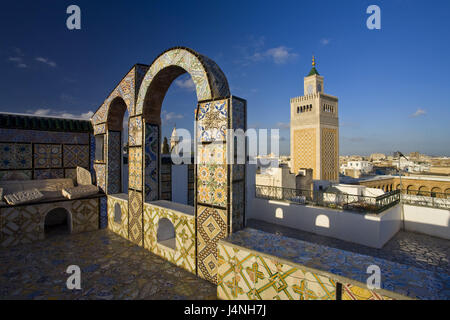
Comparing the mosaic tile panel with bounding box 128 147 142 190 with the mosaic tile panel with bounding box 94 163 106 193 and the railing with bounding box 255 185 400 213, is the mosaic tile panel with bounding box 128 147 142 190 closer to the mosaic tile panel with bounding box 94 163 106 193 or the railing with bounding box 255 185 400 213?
the mosaic tile panel with bounding box 94 163 106 193

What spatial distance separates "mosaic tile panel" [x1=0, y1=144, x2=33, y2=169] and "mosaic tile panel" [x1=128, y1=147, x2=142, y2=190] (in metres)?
3.94

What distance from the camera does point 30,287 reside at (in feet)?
14.0

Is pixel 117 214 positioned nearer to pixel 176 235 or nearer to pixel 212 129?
pixel 176 235

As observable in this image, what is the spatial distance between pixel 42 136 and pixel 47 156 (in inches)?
27.0

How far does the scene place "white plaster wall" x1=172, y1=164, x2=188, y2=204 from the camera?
10374 millimetres

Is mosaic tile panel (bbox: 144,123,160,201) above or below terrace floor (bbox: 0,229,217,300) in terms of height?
above

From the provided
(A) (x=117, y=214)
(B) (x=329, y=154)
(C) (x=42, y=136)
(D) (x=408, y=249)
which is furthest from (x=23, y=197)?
(B) (x=329, y=154)

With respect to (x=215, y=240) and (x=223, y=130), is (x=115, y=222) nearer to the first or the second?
(x=215, y=240)

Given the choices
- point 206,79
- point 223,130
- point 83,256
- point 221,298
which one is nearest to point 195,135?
point 223,130

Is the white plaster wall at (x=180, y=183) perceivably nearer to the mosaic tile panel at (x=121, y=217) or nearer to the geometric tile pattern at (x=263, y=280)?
the mosaic tile panel at (x=121, y=217)

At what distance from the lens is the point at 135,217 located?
6180 millimetres

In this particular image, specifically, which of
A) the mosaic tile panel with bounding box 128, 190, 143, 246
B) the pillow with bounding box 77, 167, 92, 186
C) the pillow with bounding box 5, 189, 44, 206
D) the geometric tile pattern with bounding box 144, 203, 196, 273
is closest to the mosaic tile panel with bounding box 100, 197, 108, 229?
Answer: the pillow with bounding box 77, 167, 92, 186

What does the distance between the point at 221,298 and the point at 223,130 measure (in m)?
2.80

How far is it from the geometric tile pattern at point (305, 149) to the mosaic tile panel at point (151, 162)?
64.1ft
